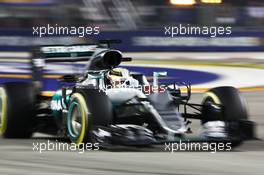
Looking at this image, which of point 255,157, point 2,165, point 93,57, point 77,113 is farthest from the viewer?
point 93,57

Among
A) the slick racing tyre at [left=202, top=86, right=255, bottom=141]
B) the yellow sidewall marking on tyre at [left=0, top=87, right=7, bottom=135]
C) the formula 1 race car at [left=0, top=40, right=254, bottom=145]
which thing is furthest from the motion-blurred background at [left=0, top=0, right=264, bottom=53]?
the slick racing tyre at [left=202, top=86, right=255, bottom=141]

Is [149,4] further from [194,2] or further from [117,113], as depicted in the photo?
[117,113]

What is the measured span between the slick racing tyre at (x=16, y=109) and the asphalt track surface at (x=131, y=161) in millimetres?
433

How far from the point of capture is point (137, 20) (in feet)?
79.6

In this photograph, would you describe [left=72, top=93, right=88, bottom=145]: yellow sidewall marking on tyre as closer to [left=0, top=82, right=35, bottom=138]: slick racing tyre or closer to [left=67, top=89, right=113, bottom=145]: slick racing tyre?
[left=67, top=89, right=113, bottom=145]: slick racing tyre

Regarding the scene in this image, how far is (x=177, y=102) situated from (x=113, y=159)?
138cm

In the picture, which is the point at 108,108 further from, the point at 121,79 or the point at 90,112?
the point at 121,79

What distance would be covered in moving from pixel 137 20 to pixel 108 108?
55.8 feet

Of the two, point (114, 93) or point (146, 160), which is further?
point (114, 93)

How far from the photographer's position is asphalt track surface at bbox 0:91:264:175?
20.2ft

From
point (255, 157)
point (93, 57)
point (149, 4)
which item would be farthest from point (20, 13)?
point (255, 157)

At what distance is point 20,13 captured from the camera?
2359cm

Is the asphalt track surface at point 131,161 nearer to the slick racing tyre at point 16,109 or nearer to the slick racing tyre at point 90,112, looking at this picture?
the slick racing tyre at point 90,112

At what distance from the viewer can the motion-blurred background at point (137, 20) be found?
76.5ft
